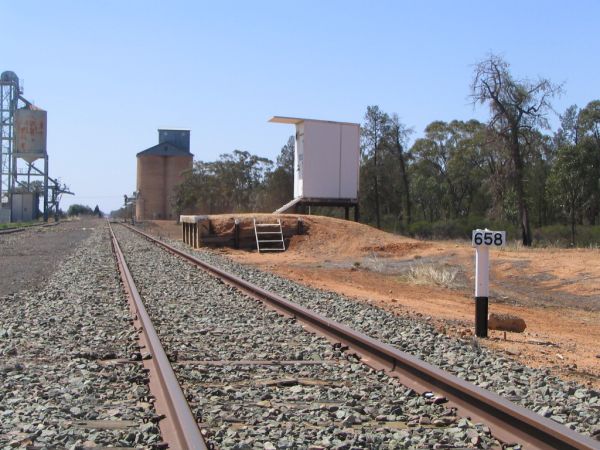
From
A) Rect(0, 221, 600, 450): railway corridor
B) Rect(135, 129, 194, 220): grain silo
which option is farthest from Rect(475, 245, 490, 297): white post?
Rect(135, 129, 194, 220): grain silo

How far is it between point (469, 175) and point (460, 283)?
47.0m

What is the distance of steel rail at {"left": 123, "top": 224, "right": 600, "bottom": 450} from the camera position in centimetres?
422

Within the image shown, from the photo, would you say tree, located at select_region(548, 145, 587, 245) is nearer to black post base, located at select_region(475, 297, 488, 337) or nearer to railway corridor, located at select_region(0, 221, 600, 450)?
black post base, located at select_region(475, 297, 488, 337)

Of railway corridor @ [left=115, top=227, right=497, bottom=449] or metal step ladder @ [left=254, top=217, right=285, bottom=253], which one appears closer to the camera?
railway corridor @ [left=115, top=227, right=497, bottom=449]

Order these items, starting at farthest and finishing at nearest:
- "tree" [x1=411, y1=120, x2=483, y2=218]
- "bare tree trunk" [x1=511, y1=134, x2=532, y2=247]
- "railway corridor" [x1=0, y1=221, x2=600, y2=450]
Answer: "tree" [x1=411, y1=120, x2=483, y2=218], "bare tree trunk" [x1=511, y1=134, x2=532, y2=247], "railway corridor" [x1=0, y1=221, x2=600, y2=450]

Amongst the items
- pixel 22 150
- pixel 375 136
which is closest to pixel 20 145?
pixel 22 150

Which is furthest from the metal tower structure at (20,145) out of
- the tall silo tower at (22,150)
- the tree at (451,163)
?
the tree at (451,163)

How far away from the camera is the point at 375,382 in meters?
6.02

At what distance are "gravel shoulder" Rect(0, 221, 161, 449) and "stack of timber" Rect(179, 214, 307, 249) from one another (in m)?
18.0

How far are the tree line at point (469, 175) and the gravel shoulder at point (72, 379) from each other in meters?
29.1

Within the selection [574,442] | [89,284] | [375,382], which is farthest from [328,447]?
[89,284]

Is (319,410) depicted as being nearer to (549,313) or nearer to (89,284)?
(549,313)

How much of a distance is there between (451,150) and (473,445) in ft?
215

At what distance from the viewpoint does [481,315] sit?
29.3 ft
